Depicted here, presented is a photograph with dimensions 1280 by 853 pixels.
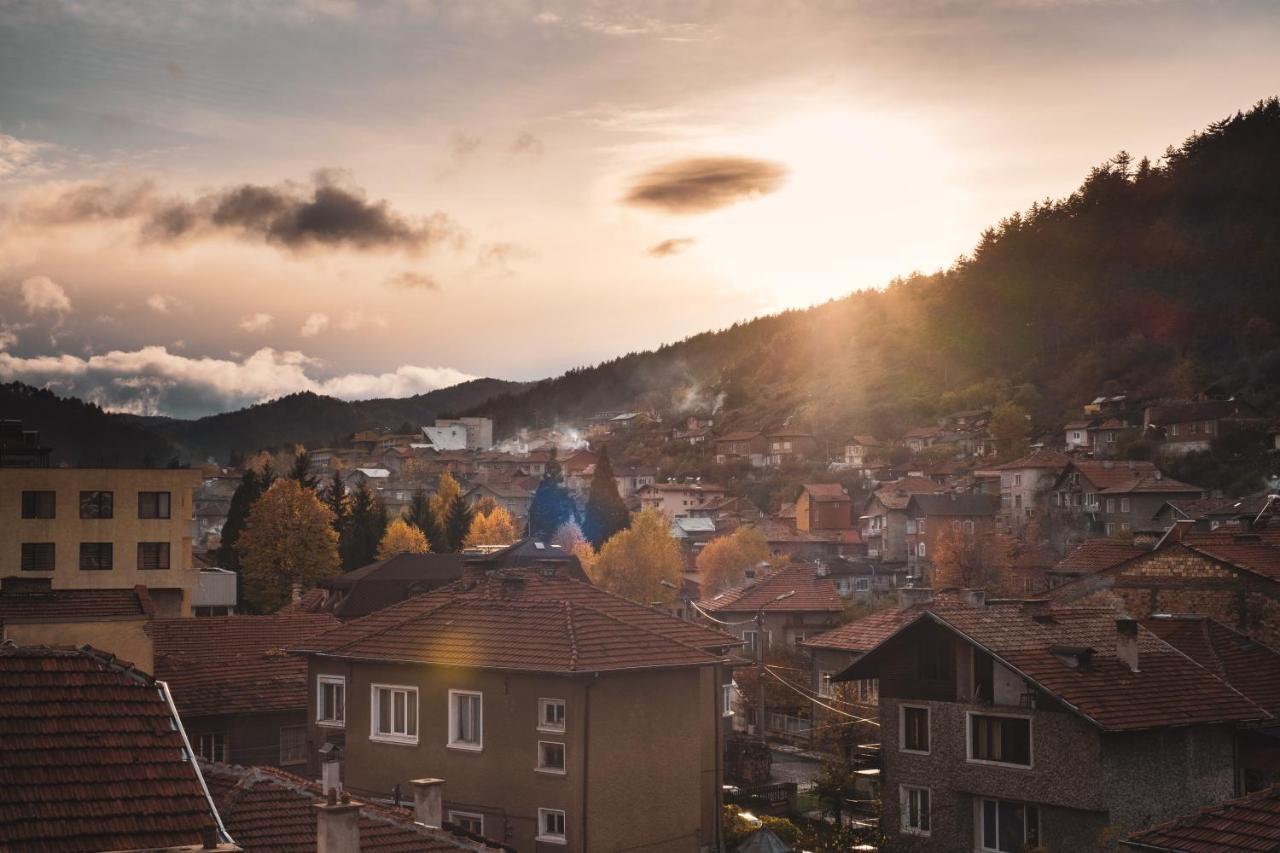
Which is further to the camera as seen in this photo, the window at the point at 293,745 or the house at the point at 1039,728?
the window at the point at 293,745

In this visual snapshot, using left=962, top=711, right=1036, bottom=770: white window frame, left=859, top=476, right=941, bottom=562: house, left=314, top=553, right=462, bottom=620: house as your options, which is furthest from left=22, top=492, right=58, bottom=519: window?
left=859, top=476, right=941, bottom=562: house

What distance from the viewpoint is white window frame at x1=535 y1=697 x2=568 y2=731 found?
24.6 m

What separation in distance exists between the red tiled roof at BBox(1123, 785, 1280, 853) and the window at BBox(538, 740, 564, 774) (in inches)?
471

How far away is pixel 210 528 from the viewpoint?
151m

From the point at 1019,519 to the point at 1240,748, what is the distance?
7952 cm

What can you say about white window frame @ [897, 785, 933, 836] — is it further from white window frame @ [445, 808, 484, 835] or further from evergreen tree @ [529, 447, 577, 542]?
evergreen tree @ [529, 447, 577, 542]

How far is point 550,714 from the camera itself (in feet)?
81.6

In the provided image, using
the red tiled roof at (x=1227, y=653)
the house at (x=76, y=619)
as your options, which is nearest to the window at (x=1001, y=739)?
the red tiled roof at (x=1227, y=653)

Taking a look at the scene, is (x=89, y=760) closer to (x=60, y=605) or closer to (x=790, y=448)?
(x=60, y=605)

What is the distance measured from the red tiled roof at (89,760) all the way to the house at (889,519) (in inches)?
3790

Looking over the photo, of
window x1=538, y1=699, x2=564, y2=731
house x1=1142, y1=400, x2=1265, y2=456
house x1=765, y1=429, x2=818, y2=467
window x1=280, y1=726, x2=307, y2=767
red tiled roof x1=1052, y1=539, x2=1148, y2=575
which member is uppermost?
house x1=765, y1=429, x2=818, y2=467

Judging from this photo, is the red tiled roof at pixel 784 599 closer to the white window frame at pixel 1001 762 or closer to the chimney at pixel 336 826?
the white window frame at pixel 1001 762

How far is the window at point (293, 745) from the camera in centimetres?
3167

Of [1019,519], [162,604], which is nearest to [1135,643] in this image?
[162,604]
